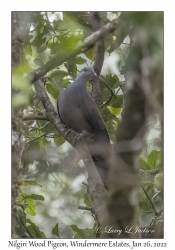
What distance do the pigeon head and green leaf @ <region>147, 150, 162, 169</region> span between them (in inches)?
35.2

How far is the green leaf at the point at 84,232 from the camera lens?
2225 mm

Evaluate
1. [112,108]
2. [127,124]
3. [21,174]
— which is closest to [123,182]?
[127,124]

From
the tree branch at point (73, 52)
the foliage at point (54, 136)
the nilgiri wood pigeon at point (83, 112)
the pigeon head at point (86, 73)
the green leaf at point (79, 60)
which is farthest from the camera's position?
the nilgiri wood pigeon at point (83, 112)

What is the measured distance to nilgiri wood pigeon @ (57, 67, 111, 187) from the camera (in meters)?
3.08

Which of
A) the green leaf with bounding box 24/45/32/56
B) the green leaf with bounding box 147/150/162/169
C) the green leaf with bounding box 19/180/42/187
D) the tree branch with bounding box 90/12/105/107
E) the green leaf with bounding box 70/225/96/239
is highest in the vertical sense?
the tree branch with bounding box 90/12/105/107

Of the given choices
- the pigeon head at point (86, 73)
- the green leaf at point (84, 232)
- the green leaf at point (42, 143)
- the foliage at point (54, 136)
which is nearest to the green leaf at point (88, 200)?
the foliage at point (54, 136)

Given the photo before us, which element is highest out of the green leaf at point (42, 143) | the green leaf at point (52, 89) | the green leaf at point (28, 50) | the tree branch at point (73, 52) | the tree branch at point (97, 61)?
the tree branch at point (97, 61)

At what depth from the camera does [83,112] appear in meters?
3.40

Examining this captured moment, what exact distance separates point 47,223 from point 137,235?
0.62 metres

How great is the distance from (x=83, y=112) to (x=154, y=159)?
122 cm

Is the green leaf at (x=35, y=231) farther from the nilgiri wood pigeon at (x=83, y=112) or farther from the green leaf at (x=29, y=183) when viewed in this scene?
the nilgiri wood pigeon at (x=83, y=112)

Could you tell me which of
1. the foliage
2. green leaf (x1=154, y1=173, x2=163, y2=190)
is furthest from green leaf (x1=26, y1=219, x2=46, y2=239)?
green leaf (x1=154, y1=173, x2=163, y2=190)

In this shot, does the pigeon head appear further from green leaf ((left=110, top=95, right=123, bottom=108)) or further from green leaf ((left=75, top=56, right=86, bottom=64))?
green leaf ((left=110, top=95, right=123, bottom=108))

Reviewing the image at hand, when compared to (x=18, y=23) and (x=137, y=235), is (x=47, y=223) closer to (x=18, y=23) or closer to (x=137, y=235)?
(x=137, y=235)
